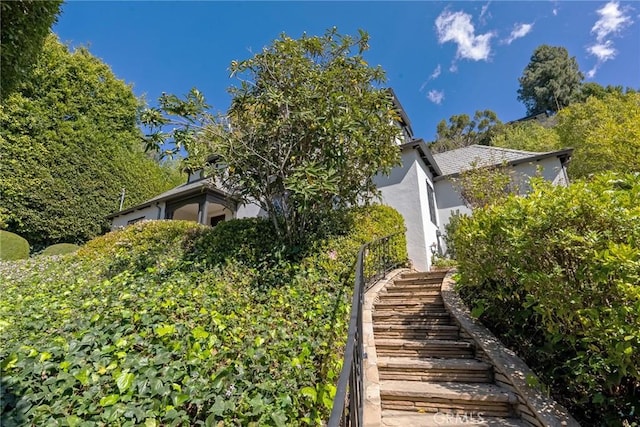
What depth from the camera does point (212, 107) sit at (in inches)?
244

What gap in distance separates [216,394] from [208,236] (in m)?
5.88

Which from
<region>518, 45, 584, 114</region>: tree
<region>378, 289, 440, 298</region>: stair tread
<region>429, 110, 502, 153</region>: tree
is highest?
<region>518, 45, 584, 114</region>: tree

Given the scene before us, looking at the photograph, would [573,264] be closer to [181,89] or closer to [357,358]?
[357,358]

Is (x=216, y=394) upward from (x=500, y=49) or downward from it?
downward

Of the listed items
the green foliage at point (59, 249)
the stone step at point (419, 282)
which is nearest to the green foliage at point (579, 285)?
the stone step at point (419, 282)

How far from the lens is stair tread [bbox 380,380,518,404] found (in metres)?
2.94

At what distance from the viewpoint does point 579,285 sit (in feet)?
8.72

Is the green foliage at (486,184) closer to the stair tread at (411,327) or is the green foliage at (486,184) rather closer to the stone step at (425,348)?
the stair tread at (411,327)

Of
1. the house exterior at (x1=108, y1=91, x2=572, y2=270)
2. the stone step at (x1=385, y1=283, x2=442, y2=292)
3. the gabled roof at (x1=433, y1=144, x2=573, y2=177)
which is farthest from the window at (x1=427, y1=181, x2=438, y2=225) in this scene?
the stone step at (x1=385, y1=283, x2=442, y2=292)

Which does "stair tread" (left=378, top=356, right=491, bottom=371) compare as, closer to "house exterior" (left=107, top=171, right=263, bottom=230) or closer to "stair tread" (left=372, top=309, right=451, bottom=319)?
"stair tread" (left=372, top=309, right=451, bottom=319)

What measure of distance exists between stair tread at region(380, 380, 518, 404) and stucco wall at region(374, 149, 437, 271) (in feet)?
19.9

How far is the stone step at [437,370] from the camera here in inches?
134

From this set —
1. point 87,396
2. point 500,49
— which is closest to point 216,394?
point 87,396

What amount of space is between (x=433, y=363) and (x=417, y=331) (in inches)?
34.6
